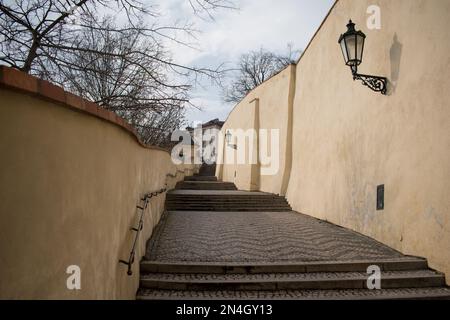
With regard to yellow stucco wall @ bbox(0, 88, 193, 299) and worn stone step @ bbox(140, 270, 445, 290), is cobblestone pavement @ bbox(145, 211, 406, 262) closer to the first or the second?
worn stone step @ bbox(140, 270, 445, 290)

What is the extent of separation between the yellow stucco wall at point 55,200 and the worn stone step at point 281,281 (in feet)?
3.58

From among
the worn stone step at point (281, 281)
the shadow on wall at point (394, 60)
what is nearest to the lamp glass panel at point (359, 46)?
the shadow on wall at point (394, 60)

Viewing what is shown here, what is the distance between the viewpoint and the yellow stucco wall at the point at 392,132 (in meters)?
4.44

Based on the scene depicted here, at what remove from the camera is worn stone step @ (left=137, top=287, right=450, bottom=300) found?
386 cm

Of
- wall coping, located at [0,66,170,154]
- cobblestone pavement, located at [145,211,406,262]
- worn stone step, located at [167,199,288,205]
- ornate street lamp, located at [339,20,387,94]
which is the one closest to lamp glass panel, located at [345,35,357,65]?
ornate street lamp, located at [339,20,387,94]

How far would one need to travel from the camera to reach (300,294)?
399 cm

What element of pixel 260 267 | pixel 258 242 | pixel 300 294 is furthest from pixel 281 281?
pixel 258 242

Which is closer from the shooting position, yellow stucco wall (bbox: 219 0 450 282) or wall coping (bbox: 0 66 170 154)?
wall coping (bbox: 0 66 170 154)

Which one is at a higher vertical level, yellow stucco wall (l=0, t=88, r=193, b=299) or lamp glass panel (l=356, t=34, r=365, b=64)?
lamp glass panel (l=356, t=34, r=365, b=64)

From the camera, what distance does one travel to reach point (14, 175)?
1.55 meters

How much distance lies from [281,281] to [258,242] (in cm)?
169

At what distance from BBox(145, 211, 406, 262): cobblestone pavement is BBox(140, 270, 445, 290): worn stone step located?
1.35 feet

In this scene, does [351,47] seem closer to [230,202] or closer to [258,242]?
[258,242]

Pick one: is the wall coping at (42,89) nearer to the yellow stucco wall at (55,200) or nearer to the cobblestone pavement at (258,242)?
the yellow stucco wall at (55,200)
